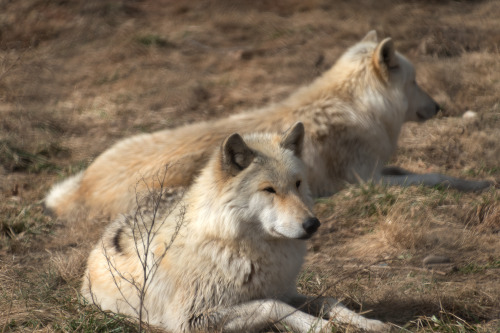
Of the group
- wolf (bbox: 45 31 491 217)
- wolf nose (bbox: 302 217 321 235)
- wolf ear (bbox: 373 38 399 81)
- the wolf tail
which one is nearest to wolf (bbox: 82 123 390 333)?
wolf nose (bbox: 302 217 321 235)

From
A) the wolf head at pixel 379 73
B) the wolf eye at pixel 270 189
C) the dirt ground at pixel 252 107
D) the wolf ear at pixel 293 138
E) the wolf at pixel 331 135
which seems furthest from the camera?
the wolf head at pixel 379 73

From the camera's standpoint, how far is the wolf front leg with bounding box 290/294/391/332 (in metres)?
3.83

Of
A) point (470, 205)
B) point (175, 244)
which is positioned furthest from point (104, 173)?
point (470, 205)

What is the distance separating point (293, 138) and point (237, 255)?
939mm

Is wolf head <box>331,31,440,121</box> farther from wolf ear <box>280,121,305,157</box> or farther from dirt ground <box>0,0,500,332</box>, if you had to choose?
wolf ear <box>280,121,305,157</box>

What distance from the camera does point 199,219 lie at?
413cm

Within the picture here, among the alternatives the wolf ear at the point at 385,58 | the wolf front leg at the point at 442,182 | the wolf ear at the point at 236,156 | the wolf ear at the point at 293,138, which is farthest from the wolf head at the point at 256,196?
the wolf ear at the point at 385,58

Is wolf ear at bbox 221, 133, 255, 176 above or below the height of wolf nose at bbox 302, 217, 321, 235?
above

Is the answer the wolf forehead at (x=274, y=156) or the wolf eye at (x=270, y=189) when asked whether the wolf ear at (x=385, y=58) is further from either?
the wolf eye at (x=270, y=189)

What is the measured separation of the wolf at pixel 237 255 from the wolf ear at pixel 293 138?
58 mm

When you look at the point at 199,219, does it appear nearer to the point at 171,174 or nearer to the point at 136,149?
the point at 171,174

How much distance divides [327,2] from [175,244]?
11457 mm

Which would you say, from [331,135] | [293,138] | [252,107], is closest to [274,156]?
[293,138]

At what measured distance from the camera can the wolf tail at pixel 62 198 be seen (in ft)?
21.7
